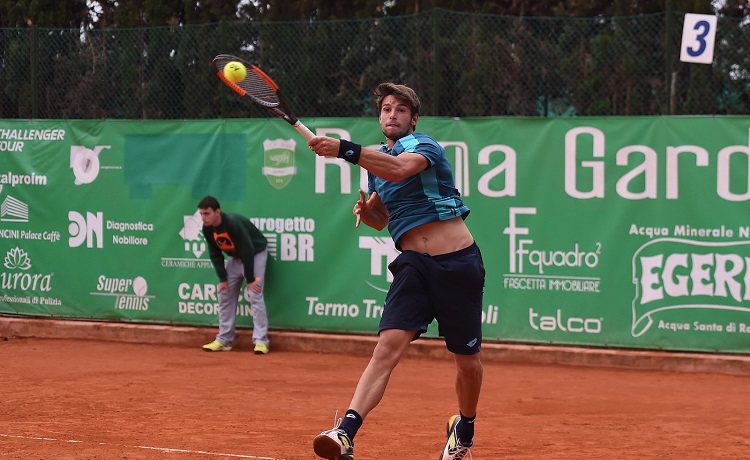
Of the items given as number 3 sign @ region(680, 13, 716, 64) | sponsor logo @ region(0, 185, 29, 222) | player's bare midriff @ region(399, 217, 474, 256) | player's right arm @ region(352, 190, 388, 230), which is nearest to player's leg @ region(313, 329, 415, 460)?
player's bare midriff @ region(399, 217, 474, 256)

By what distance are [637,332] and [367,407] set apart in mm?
5238

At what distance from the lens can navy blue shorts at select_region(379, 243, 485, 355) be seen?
5793mm

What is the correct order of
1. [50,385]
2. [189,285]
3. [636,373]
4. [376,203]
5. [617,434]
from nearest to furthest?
[376,203] → [617,434] → [50,385] → [636,373] → [189,285]

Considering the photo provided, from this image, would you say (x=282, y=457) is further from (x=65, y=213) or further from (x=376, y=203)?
(x=65, y=213)

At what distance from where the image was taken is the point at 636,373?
398 inches

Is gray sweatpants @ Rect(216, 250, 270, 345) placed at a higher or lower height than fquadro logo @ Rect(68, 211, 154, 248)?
lower

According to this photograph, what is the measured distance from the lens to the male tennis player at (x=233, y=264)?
11.1m

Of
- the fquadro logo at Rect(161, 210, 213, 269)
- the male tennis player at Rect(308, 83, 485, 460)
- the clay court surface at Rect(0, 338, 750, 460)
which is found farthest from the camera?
the fquadro logo at Rect(161, 210, 213, 269)

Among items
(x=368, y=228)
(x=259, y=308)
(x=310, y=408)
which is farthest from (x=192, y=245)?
(x=310, y=408)

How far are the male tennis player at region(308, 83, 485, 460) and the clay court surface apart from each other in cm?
106

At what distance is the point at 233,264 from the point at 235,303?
1.26ft

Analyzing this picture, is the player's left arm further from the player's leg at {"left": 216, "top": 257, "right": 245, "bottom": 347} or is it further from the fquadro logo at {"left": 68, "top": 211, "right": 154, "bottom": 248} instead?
the fquadro logo at {"left": 68, "top": 211, "right": 154, "bottom": 248}

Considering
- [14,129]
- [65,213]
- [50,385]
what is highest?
[14,129]

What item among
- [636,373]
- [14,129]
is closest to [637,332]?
[636,373]
